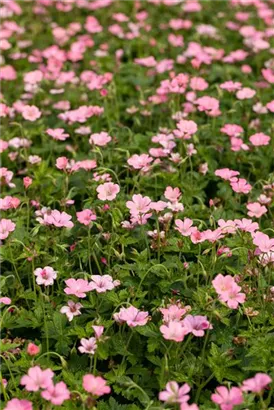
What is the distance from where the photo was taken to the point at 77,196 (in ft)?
13.4

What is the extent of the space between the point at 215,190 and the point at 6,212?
47.9 inches

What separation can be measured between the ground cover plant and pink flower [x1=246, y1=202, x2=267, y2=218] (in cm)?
1

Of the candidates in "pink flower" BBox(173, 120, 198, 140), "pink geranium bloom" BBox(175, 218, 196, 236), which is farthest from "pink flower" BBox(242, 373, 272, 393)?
"pink flower" BBox(173, 120, 198, 140)

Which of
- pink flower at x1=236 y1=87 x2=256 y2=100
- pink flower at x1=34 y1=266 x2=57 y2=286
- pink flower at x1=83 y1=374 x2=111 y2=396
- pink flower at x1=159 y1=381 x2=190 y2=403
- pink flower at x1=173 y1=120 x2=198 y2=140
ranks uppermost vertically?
pink flower at x1=159 y1=381 x2=190 y2=403

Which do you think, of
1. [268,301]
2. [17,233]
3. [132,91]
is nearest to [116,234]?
[17,233]

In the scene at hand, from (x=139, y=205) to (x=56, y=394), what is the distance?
1156 millimetres

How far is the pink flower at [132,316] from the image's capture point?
9.43ft

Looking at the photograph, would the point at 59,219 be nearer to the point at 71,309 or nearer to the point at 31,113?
the point at 71,309

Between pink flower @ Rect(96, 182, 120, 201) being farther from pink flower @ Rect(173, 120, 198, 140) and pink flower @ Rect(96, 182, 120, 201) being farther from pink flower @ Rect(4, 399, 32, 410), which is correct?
pink flower @ Rect(4, 399, 32, 410)

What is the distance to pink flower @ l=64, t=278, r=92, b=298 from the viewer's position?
301cm

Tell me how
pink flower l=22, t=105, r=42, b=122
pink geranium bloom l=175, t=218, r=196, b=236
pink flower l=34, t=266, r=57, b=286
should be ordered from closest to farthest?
pink flower l=34, t=266, r=57, b=286 → pink geranium bloom l=175, t=218, r=196, b=236 → pink flower l=22, t=105, r=42, b=122

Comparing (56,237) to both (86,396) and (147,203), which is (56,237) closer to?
(147,203)

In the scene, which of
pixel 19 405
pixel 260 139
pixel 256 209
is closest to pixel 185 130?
pixel 260 139

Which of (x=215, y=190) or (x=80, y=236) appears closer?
(x=80, y=236)
